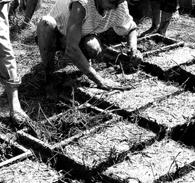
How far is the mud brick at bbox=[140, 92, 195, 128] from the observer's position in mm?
4504

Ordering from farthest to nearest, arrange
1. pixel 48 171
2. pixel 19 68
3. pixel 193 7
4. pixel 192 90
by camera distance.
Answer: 1. pixel 193 7
2. pixel 19 68
3. pixel 192 90
4. pixel 48 171

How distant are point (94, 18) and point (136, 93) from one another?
2.62 feet

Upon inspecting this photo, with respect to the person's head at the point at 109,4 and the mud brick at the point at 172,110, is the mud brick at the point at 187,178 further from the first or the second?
the person's head at the point at 109,4

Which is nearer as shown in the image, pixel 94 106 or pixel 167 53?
pixel 94 106

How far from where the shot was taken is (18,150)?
418 cm

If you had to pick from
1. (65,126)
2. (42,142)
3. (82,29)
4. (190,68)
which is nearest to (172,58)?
(190,68)

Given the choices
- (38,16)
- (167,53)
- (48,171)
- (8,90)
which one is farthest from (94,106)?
(38,16)

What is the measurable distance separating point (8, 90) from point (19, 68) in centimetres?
112

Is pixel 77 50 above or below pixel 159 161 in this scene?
above

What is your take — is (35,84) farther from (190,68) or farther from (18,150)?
(190,68)

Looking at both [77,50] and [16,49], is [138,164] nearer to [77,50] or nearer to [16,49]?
[77,50]

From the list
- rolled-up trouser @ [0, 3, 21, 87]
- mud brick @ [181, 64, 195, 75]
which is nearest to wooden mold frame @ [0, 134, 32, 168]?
rolled-up trouser @ [0, 3, 21, 87]

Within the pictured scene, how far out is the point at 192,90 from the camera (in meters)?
5.28

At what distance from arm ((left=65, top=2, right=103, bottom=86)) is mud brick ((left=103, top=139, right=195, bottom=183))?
1.06m
